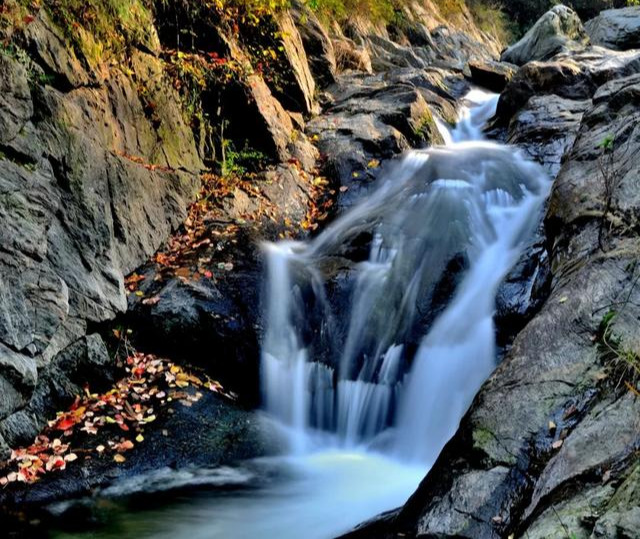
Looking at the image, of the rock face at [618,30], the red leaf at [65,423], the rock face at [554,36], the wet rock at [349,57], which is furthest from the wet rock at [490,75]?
the red leaf at [65,423]

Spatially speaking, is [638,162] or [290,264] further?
[290,264]

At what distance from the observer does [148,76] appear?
808 cm

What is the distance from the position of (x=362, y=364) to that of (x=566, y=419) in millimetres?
3135

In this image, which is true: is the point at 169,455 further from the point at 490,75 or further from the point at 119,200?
the point at 490,75

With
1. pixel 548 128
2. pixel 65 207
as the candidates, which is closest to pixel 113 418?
pixel 65 207

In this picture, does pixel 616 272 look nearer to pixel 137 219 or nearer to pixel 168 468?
pixel 168 468

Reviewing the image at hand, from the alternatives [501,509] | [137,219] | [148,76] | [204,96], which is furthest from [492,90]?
[501,509]

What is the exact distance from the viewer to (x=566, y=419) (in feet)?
11.3

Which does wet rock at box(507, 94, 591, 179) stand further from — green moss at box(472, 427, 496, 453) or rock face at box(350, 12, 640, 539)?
green moss at box(472, 427, 496, 453)

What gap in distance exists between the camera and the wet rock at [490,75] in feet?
54.6

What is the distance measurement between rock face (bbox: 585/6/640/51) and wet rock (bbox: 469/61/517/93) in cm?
328

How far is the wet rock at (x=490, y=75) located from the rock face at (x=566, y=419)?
39.4 ft

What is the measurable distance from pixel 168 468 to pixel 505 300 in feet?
13.4

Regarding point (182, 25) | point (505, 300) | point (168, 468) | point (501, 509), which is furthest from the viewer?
point (182, 25)
